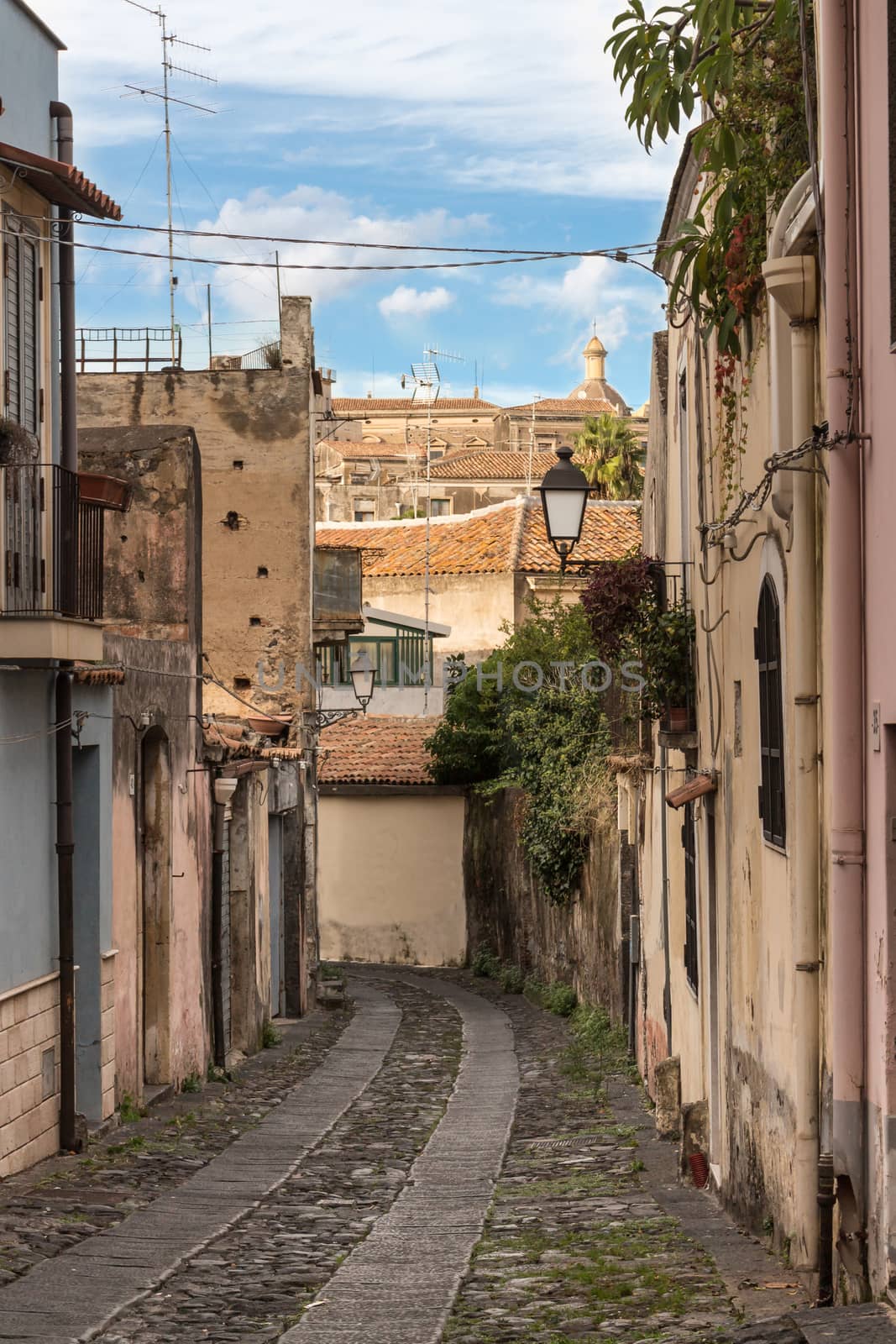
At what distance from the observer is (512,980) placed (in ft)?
90.5

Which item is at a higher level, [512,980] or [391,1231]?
[391,1231]

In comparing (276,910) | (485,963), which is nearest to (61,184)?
(276,910)

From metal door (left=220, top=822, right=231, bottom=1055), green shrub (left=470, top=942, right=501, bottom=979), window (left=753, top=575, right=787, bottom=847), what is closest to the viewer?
window (left=753, top=575, right=787, bottom=847)

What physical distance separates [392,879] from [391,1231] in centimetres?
2471

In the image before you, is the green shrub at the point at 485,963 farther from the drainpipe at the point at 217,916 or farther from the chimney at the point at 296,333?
the drainpipe at the point at 217,916

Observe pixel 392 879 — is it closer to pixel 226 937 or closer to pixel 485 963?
pixel 485 963

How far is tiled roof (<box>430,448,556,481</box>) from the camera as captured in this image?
234 feet

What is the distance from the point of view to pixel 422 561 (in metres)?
43.9

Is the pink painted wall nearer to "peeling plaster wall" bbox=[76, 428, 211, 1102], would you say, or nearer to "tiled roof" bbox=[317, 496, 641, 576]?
"peeling plaster wall" bbox=[76, 428, 211, 1102]

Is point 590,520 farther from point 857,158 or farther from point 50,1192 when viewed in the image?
point 857,158

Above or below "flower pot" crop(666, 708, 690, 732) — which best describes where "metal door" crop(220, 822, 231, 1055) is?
below

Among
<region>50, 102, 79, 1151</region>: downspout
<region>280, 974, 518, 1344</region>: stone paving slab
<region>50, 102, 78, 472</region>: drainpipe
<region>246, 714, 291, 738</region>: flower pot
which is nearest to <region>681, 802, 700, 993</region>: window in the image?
<region>280, 974, 518, 1344</region>: stone paving slab

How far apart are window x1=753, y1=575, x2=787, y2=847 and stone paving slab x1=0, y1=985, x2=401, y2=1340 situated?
3.75m

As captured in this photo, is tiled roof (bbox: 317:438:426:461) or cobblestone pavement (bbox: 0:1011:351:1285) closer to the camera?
cobblestone pavement (bbox: 0:1011:351:1285)
